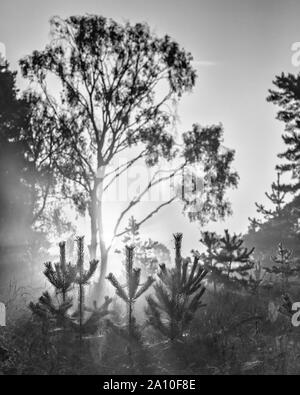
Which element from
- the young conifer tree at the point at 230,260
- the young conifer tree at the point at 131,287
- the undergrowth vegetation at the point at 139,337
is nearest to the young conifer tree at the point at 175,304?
the undergrowth vegetation at the point at 139,337

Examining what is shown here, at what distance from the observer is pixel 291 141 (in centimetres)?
1970

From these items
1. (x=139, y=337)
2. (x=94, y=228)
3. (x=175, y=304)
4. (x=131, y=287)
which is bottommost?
(x=139, y=337)

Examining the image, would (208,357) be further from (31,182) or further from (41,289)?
(31,182)

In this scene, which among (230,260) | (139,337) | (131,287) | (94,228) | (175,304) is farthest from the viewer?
(94,228)

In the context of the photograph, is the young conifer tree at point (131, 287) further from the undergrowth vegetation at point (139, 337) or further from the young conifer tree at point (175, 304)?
the young conifer tree at point (175, 304)

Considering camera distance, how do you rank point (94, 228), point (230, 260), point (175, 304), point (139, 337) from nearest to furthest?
1. point (139, 337)
2. point (175, 304)
3. point (230, 260)
4. point (94, 228)

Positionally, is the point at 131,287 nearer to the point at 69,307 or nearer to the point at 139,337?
the point at 139,337

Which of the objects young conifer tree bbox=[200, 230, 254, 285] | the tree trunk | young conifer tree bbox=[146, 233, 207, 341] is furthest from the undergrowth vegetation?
the tree trunk

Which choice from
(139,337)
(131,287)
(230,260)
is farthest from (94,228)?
(139,337)

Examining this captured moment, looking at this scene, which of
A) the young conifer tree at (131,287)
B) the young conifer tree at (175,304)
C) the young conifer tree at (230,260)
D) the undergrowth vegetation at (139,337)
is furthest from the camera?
the young conifer tree at (230,260)

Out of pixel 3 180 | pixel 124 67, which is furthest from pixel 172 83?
pixel 3 180

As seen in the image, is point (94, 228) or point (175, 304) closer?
point (175, 304)

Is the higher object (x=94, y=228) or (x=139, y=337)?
(x=94, y=228)

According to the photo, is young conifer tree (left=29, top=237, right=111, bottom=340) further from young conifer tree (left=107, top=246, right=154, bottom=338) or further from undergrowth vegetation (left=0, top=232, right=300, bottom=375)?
young conifer tree (left=107, top=246, right=154, bottom=338)
